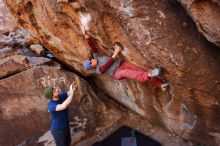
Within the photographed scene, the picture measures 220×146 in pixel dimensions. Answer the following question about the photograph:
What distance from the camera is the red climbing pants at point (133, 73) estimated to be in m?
4.59

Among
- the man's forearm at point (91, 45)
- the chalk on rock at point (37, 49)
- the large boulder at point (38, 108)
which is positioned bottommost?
the large boulder at point (38, 108)

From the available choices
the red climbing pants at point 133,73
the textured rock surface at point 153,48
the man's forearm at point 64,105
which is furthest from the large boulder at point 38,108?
the red climbing pants at point 133,73

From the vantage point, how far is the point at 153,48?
4.28 meters

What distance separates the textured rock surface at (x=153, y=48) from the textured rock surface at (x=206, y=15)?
0.05 m

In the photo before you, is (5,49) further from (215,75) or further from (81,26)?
(215,75)

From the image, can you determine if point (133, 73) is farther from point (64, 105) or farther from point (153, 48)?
point (64, 105)

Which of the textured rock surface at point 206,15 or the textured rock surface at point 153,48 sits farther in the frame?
the textured rock surface at point 153,48

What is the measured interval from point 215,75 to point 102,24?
165 centimetres

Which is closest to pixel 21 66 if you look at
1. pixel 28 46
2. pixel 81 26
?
pixel 28 46

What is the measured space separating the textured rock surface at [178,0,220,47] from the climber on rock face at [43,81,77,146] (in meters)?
2.13

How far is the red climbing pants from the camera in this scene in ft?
15.1

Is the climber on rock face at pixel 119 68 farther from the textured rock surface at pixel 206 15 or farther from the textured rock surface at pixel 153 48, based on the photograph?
the textured rock surface at pixel 206 15

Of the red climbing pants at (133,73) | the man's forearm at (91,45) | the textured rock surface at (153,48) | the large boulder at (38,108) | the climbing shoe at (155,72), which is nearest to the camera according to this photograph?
the textured rock surface at (153,48)

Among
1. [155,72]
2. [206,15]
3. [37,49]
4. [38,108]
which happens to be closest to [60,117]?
[38,108]
